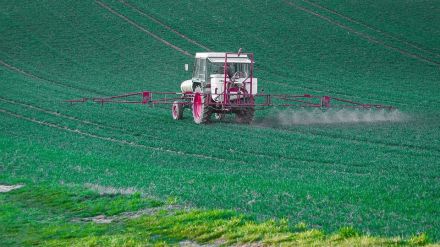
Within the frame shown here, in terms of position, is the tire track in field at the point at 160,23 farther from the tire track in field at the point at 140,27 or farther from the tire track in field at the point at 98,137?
the tire track in field at the point at 98,137

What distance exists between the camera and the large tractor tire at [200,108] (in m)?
28.3

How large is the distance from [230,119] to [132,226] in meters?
18.2

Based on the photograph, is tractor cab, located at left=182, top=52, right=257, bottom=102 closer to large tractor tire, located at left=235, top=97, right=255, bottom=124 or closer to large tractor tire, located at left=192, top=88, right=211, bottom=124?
large tractor tire, located at left=192, top=88, right=211, bottom=124

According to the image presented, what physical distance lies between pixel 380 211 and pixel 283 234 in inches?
93.2

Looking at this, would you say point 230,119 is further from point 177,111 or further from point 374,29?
point 374,29

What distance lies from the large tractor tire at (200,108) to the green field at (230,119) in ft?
1.88

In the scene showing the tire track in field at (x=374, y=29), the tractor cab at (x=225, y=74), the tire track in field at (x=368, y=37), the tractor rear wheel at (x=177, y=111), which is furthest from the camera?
the tire track in field at (x=374, y=29)

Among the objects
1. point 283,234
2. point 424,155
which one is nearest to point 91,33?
point 424,155

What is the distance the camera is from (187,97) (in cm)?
3002

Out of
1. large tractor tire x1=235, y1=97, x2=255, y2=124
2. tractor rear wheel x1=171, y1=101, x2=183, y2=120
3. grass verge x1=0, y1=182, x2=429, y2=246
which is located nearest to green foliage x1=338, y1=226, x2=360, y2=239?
grass verge x1=0, y1=182, x2=429, y2=246

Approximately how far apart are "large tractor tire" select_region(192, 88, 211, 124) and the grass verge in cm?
1259

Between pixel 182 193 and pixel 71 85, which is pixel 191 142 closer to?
pixel 182 193

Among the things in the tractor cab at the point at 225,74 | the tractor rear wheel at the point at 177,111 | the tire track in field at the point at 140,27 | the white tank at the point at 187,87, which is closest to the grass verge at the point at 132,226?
the tractor cab at the point at 225,74

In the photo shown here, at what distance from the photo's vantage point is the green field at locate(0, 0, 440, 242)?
1510 cm
